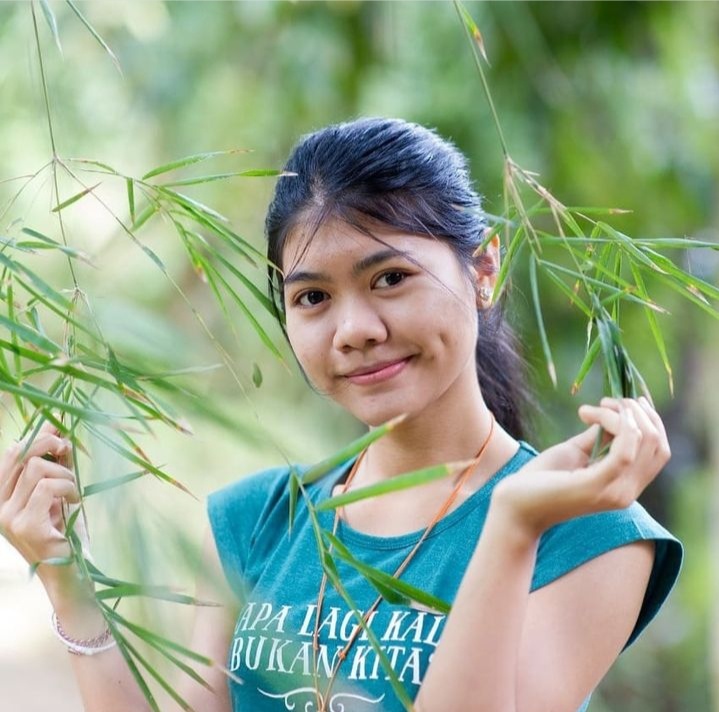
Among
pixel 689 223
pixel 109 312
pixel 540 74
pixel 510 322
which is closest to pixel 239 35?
pixel 540 74

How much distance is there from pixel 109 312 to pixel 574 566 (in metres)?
0.44

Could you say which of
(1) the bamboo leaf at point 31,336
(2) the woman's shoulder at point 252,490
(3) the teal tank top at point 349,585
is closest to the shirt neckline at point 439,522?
(3) the teal tank top at point 349,585

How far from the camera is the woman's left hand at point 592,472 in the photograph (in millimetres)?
877

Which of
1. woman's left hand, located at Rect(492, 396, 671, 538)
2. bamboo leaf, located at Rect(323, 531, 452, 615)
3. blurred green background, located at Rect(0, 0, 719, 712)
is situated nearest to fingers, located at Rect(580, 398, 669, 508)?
woman's left hand, located at Rect(492, 396, 671, 538)

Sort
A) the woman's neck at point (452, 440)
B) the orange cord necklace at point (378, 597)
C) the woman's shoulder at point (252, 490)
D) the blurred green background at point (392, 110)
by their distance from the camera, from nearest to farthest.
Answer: the orange cord necklace at point (378, 597) → the woman's neck at point (452, 440) → the woman's shoulder at point (252, 490) → the blurred green background at point (392, 110)

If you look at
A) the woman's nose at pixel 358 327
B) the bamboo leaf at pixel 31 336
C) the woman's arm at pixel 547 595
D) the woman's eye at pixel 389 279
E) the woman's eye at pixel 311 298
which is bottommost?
the woman's arm at pixel 547 595

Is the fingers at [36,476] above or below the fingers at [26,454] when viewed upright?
below

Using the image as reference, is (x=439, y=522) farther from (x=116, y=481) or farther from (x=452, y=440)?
(x=116, y=481)

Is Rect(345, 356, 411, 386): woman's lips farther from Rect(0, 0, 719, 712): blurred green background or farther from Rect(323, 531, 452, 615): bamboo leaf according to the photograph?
Rect(0, 0, 719, 712): blurred green background

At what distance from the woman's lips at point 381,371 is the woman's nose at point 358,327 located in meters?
0.02

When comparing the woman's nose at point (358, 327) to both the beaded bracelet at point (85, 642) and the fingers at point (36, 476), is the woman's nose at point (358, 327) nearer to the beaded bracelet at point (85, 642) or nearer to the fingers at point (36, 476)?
the fingers at point (36, 476)

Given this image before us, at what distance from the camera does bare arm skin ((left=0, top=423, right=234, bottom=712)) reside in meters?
1.09

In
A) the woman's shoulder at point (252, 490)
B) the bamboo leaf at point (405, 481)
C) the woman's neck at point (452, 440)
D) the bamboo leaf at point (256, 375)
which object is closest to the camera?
the bamboo leaf at point (405, 481)

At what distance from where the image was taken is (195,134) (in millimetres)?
3820
